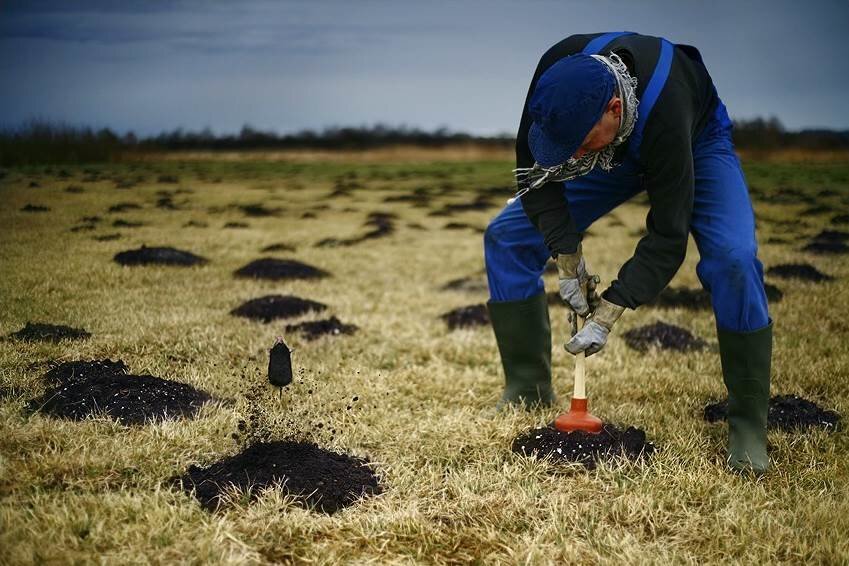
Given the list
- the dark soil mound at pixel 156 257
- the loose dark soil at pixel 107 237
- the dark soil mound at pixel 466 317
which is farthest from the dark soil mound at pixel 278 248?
the dark soil mound at pixel 466 317

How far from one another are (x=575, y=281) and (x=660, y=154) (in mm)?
835

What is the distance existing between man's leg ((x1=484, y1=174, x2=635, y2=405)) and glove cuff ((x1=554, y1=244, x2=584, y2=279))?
447mm

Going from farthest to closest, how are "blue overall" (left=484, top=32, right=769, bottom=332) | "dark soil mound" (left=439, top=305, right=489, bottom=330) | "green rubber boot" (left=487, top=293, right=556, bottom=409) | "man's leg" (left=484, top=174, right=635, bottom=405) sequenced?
"dark soil mound" (left=439, top=305, right=489, bottom=330) < "green rubber boot" (left=487, top=293, right=556, bottom=409) < "man's leg" (left=484, top=174, right=635, bottom=405) < "blue overall" (left=484, top=32, right=769, bottom=332)

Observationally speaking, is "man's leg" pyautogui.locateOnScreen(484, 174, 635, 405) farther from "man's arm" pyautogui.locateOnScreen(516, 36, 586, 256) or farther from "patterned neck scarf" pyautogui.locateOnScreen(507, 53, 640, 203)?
"patterned neck scarf" pyautogui.locateOnScreen(507, 53, 640, 203)

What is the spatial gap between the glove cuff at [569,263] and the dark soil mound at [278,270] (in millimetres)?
5893

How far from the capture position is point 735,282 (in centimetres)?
349

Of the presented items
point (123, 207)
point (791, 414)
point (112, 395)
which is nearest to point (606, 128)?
point (791, 414)

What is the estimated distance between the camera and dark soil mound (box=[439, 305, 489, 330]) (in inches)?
275

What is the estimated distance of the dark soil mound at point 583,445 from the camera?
361 centimetres

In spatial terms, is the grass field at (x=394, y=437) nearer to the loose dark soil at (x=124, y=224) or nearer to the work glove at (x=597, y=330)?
the work glove at (x=597, y=330)

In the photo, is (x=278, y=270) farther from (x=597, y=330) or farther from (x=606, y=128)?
(x=606, y=128)

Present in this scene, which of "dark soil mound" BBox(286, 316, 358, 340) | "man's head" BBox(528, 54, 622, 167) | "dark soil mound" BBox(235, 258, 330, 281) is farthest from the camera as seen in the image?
"dark soil mound" BBox(235, 258, 330, 281)

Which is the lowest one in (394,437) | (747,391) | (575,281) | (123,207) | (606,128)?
(394,437)

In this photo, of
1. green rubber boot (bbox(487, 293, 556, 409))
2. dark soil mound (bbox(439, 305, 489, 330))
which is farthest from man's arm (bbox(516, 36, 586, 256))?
dark soil mound (bbox(439, 305, 489, 330))
